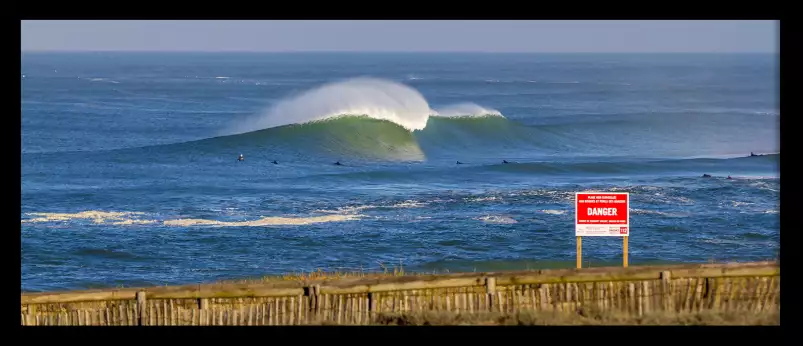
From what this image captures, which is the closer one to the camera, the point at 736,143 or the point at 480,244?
the point at 480,244

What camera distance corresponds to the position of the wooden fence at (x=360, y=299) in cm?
1388

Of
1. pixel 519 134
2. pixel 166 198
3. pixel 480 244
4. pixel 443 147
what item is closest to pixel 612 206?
pixel 480 244

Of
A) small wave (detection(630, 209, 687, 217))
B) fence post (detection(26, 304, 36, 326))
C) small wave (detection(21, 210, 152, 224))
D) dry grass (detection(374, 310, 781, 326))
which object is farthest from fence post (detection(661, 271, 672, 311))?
small wave (detection(21, 210, 152, 224))

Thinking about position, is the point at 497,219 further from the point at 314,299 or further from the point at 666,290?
the point at 314,299

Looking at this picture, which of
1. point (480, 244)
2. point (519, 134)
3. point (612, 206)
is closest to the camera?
point (612, 206)

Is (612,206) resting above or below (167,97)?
below

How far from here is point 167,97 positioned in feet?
301

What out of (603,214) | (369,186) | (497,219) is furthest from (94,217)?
(603,214)

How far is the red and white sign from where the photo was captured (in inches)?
624

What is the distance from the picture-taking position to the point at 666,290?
14.1 m

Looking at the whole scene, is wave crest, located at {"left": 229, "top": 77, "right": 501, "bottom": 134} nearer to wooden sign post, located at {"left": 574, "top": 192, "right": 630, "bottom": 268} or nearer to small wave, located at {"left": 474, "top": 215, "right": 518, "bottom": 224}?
small wave, located at {"left": 474, "top": 215, "right": 518, "bottom": 224}

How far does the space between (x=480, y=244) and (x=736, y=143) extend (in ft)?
115

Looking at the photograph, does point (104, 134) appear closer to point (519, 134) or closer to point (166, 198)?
point (519, 134)

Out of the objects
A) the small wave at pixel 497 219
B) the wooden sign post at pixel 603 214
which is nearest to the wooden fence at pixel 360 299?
the wooden sign post at pixel 603 214
